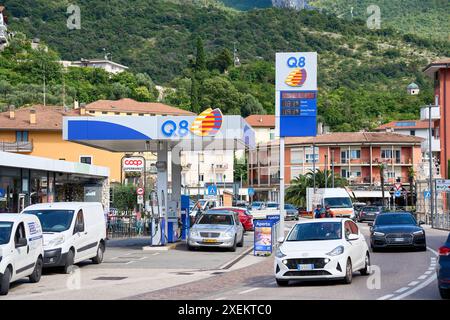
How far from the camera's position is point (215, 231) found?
3331cm

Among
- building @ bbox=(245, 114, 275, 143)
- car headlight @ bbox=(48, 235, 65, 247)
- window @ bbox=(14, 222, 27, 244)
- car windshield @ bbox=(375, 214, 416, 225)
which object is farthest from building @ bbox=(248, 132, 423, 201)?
window @ bbox=(14, 222, 27, 244)

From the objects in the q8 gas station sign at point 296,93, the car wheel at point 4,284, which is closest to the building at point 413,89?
the q8 gas station sign at point 296,93

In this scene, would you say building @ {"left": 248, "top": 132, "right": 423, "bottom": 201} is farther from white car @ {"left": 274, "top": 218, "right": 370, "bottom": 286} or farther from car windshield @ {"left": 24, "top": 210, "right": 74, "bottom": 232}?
white car @ {"left": 274, "top": 218, "right": 370, "bottom": 286}

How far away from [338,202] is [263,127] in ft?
277

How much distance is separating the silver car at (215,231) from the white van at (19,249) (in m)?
10.8

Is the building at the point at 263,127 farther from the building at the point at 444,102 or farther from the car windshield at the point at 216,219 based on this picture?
the car windshield at the point at 216,219

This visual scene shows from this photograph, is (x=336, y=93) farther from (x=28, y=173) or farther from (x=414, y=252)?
(x=414, y=252)

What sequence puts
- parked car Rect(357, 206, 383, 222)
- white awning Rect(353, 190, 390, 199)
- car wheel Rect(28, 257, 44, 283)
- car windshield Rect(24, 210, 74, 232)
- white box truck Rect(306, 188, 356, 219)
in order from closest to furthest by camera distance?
car wheel Rect(28, 257, 44, 283) < car windshield Rect(24, 210, 74, 232) < white box truck Rect(306, 188, 356, 219) < parked car Rect(357, 206, 383, 222) < white awning Rect(353, 190, 390, 199)

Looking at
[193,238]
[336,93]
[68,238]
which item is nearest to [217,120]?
[193,238]

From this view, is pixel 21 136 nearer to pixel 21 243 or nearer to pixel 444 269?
pixel 21 243

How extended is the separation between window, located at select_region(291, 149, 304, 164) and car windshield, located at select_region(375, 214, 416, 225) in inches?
3183

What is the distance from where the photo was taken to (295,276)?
20156mm

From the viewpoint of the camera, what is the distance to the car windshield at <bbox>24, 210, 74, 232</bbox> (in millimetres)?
25500
